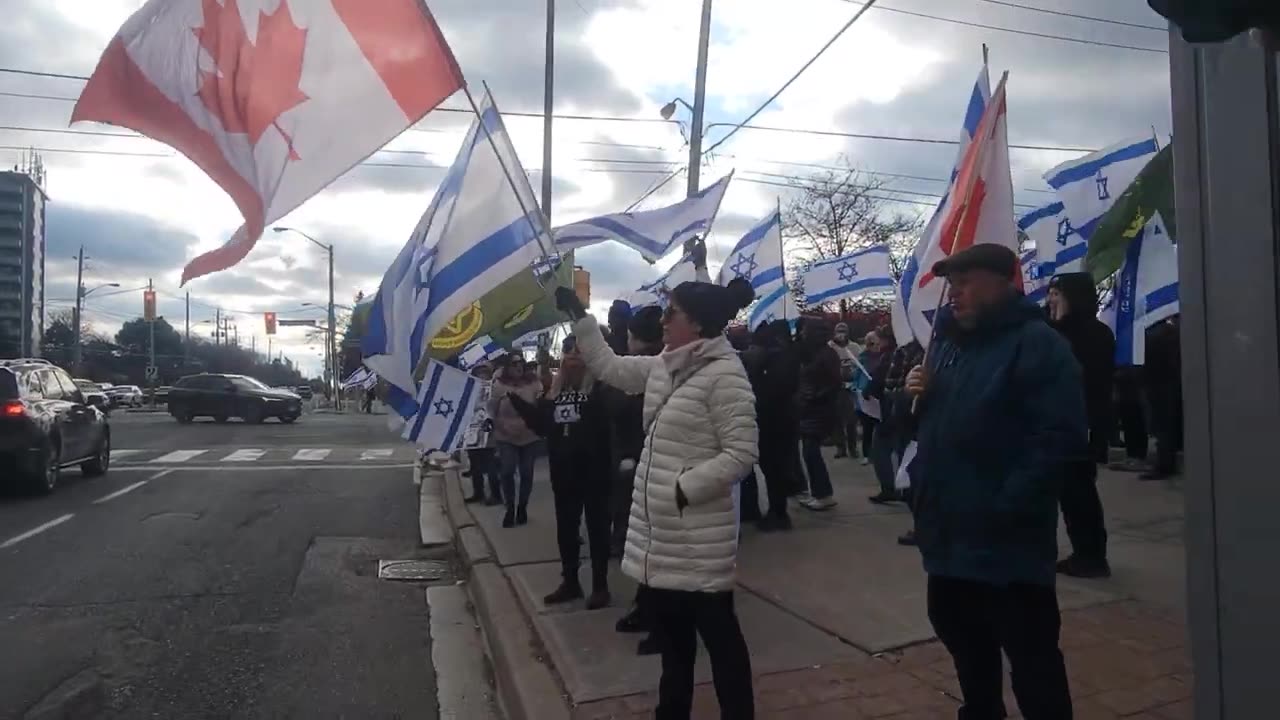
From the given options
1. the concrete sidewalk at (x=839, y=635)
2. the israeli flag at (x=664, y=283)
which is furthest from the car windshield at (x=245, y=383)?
the concrete sidewalk at (x=839, y=635)

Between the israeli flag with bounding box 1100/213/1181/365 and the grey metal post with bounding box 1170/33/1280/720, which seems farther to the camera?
the israeli flag with bounding box 1100/213/1181/365

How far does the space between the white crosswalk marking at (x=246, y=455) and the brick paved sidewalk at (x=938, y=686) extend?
14957 mm

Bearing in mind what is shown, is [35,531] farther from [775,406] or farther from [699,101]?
[699,101]

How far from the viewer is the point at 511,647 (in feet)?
16.6

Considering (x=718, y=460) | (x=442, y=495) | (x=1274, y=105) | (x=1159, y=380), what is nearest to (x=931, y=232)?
(x=718, y=460)

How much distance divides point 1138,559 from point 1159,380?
329cm

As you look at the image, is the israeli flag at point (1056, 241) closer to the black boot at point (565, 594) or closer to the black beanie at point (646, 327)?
the black beanie at point (646, 327)

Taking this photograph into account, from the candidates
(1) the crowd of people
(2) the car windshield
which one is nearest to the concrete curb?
(1) the crowd of people

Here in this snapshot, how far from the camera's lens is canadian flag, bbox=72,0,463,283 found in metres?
3.94

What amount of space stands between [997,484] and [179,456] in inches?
698

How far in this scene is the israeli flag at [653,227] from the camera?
9.38 meters

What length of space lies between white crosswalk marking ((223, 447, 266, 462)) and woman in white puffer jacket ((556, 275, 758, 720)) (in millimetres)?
15453

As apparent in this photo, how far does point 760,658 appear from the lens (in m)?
4.49

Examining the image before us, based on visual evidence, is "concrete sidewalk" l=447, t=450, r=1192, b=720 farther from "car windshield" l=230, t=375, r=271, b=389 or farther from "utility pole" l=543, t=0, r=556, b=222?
"car windshield" l=230, t=375, r=271, b=389
